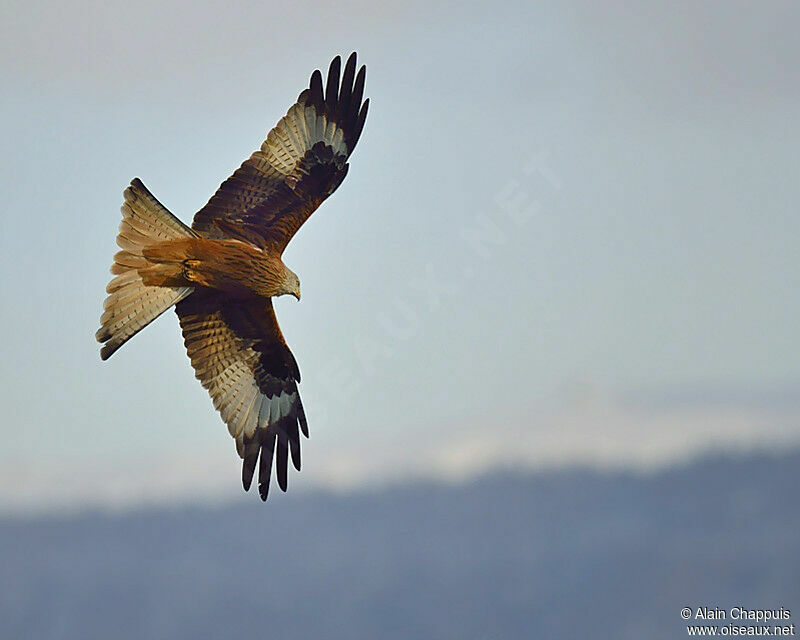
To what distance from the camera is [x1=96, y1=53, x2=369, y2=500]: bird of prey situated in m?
8.97

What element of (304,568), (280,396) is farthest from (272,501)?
(280,396)

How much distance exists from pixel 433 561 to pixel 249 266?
429ft

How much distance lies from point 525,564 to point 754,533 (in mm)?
24029

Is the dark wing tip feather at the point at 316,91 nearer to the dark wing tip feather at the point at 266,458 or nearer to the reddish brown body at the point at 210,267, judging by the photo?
the reddish brown body at the point at 210,267

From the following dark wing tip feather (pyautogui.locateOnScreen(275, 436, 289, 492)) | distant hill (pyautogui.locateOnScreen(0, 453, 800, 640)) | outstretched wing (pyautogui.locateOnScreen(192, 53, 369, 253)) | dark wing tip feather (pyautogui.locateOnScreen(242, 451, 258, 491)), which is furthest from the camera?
distant hill (pyautogui.locateOnScreen(0, 453, 800, 640))

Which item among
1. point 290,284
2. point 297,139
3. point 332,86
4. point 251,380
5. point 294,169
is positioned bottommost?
point 251,380

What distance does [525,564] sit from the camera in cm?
13500

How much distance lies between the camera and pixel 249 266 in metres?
9.02

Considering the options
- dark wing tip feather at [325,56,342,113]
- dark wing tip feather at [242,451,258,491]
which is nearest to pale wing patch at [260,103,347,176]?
dark wing tip feather at [325,56,342,113]

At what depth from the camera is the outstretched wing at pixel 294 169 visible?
9609 millimetres

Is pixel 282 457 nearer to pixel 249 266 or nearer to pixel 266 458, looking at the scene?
pixel 266 458

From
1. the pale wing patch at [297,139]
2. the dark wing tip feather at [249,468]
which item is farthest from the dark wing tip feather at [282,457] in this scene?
the pale wing patch at [297,139]

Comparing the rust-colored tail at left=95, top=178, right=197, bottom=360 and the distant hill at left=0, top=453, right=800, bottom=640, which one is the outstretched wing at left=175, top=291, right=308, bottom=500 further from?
the distant hill at left=0, top=453, right=800, bottom=640

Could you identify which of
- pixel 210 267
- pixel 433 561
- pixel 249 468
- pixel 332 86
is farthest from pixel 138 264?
pixel 433 561
